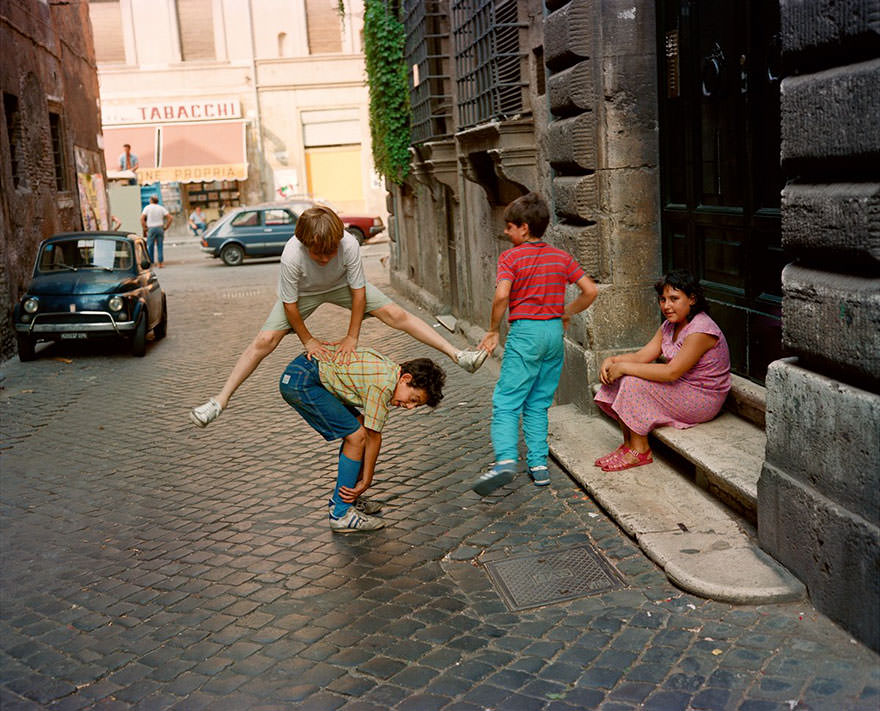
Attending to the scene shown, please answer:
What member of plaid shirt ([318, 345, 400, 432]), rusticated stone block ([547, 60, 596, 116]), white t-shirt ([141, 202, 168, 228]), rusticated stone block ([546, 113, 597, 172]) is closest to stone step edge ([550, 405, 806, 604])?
plaid shirt ([318, 345, 400, 432])

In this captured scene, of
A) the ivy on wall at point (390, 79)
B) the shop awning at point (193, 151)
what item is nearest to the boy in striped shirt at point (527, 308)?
the ivy on wall at point (390, 79)

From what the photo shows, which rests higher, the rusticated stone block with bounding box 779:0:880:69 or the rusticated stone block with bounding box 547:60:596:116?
the rusticated stone block with bounding box 547:60:596:116

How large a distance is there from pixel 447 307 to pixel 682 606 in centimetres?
943

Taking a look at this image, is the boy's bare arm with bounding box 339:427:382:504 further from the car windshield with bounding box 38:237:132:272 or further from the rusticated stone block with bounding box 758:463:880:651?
the car windshield with bounding box 38:237:132:272

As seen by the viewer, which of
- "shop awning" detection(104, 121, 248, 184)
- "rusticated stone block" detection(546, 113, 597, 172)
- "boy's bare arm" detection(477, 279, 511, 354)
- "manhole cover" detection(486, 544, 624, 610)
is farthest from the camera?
"shop awning" detection(104, 121, 248, 184)

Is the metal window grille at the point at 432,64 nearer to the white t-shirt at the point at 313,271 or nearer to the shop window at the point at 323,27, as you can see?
the white t-shirt at the point at 313,271

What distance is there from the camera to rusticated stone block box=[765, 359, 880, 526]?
11.5 ft

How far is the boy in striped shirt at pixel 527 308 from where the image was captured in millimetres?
5637

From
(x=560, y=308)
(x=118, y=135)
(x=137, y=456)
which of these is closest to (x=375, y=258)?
(x=118, y=135)

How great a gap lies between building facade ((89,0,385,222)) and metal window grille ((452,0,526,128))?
24170 mm

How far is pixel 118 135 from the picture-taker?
113ft

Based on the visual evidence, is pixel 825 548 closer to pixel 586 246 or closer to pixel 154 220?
pixel 586 246

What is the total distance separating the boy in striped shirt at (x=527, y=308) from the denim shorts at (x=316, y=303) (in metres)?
0.66

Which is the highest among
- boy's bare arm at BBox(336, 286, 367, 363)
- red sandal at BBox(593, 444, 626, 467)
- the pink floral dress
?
boy's bare arm at BBox(336, 286, 367, 363)
